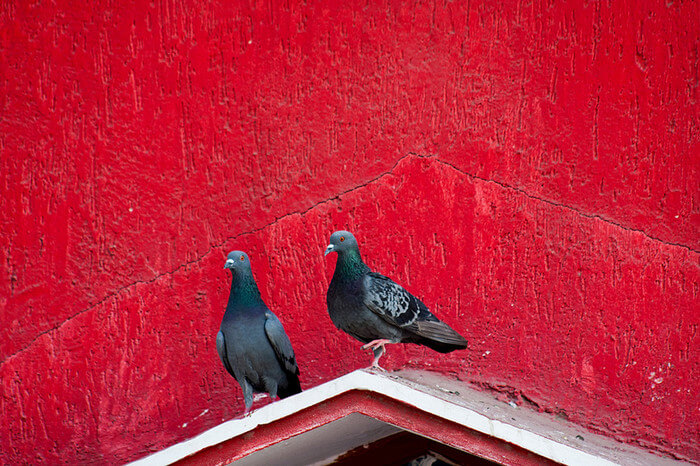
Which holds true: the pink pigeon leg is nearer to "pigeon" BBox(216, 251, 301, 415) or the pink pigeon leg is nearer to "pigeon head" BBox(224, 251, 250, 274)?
"pigeon" BBox(216, 251, 301, 415)

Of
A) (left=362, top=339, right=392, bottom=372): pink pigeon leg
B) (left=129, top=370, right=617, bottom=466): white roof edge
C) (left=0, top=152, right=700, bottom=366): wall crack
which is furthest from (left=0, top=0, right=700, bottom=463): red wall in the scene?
(left=129, top=370, right=617, bottom=466): white roof edge

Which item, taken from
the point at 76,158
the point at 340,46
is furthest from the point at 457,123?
the point at 76,158

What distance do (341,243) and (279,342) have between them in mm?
544

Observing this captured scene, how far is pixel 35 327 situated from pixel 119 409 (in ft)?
1.94

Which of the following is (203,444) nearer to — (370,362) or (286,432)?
(286,432)

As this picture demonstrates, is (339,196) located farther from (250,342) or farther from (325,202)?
(250,342)

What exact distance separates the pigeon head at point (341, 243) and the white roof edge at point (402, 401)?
1086mm

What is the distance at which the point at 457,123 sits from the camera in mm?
4680

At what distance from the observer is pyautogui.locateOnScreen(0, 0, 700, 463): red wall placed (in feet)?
14.3

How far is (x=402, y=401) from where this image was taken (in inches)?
117

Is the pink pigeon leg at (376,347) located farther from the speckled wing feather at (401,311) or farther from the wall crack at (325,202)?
the wall crack at (325,202)

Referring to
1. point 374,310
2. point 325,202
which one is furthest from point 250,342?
point 325,202

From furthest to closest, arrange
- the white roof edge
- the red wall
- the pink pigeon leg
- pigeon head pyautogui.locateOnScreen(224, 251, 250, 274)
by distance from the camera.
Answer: the red wall < pigeon head pyautogui.locateOnScreen(224, 251, 250, 274) < the pink pigeon leg < the white roof edge

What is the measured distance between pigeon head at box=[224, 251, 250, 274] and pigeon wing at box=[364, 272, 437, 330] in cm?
57
